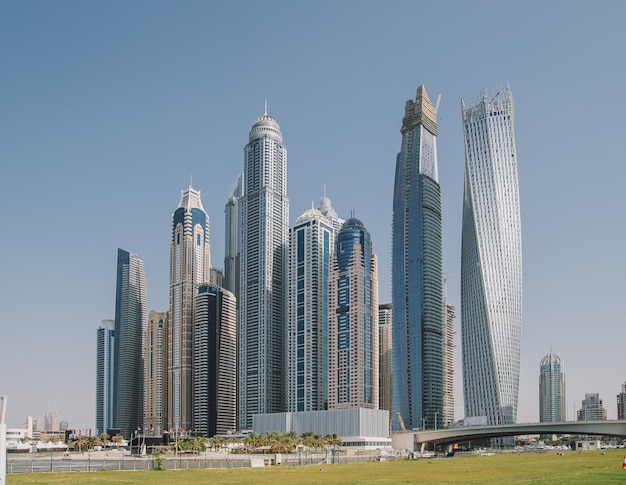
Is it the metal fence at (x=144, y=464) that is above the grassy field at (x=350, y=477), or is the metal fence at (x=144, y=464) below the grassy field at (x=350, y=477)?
below

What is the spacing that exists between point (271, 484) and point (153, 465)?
119ft

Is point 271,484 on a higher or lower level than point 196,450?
higher

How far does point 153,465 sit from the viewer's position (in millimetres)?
94812

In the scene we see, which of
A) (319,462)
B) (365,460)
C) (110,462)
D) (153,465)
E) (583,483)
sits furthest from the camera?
(365,460)

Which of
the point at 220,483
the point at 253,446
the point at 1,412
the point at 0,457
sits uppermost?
the point at 1,412

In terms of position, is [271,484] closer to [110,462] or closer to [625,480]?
[625,480]

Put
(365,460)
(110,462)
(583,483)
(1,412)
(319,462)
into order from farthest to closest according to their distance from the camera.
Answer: (365,460) → (319,462) → (110,462) → (583,483) → (1,412)

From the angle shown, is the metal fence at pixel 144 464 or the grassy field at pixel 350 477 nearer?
the grassy field at pixel 350 477

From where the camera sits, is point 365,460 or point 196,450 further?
point 196,450

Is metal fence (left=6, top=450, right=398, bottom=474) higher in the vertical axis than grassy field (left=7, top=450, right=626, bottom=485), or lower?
lower

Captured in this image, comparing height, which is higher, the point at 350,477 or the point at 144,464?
the point at 350,477

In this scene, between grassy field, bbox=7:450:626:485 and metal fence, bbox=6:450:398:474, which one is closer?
grassy field, bbox=7:450:626:485

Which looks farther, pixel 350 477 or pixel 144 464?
pixel 144 464

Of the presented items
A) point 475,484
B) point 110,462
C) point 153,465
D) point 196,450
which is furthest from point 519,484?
point 196,450
